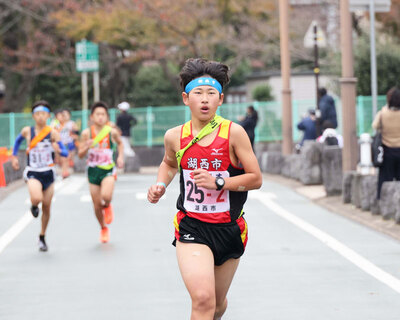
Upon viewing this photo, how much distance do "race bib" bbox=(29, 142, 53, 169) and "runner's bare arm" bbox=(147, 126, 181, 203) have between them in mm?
5777

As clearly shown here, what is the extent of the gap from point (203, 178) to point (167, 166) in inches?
30.3

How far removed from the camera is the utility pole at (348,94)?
17000mm

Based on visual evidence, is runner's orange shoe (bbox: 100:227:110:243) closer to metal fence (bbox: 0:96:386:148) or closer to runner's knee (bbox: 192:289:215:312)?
runner's knee (bbox: 192:289:215:312)

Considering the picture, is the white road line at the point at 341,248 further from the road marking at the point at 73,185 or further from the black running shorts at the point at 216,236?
the road marking at the point at 73,185

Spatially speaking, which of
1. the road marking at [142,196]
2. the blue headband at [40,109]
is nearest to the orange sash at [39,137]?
the blue headband at [40,109]

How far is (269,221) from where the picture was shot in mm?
14516

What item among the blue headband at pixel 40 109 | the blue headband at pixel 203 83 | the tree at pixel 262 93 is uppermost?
the tree at pixel 262 93

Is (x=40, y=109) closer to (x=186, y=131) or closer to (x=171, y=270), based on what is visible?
(x=171, y=270)

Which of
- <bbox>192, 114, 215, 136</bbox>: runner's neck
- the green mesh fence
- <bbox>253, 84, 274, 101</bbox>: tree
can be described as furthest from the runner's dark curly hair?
<bbox>253, 84, 274, 101</bbox>: tree

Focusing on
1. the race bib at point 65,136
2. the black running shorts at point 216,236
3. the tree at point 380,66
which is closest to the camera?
the black running shorts at point 216,236

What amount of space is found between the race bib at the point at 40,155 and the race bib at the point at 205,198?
615 centimetres

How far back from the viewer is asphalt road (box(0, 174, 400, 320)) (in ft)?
25.6

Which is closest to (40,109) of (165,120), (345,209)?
(345,209)

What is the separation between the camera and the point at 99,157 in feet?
40.7
